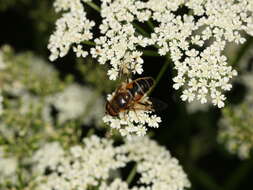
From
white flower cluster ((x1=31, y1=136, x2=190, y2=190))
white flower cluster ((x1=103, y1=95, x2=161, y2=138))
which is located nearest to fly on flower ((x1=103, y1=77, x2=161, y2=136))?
white flower cluster ((x1=103, y1=95, x2=161, y2=138))

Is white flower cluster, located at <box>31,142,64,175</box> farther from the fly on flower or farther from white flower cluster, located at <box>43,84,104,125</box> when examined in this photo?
the fly on flower

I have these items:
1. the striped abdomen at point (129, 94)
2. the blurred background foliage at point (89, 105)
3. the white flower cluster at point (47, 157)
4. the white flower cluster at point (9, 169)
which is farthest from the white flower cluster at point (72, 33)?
the white flower cluster at point (9, 169)

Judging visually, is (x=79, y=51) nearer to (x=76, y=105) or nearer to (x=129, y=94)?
(x=129, y=94)

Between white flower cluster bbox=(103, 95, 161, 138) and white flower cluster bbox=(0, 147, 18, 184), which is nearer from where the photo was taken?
white flower cluster bbox=(103, 95, 161, 138)

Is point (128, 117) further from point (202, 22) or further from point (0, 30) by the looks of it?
point (0, 30)

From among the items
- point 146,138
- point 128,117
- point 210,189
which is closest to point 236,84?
point 210,189

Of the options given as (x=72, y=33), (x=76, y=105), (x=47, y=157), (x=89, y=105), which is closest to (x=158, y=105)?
(x=72, y=33)
